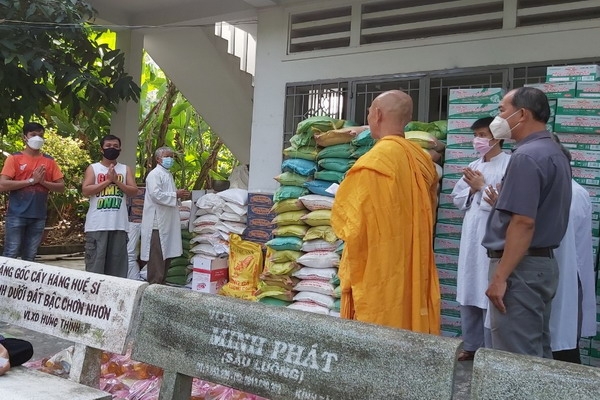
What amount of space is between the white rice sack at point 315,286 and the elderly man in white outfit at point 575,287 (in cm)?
175

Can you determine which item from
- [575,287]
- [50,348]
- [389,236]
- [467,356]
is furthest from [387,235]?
[50,348]

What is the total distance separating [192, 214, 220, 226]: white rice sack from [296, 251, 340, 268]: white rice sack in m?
1.37

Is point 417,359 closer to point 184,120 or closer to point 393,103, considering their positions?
point 393,103

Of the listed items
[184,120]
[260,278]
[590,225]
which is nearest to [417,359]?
[590,225]

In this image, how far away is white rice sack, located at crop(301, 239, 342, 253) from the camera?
4.75 meters

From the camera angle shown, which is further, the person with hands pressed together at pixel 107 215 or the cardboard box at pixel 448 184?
the person with hands pressed together at pixel 107 215

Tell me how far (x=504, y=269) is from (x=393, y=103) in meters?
0.93

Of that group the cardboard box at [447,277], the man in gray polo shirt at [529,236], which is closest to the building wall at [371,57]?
the cardboard box at [447,277]

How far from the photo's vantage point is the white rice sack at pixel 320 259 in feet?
15.5

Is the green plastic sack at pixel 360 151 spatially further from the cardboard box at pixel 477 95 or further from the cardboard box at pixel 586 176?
the cardboard box at pixel 586 176

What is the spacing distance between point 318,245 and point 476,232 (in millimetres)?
1380

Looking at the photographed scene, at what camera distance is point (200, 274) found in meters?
5.85

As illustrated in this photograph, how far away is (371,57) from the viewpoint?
5.30m

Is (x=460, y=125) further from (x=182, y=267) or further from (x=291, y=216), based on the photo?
(x=182, y=267)
